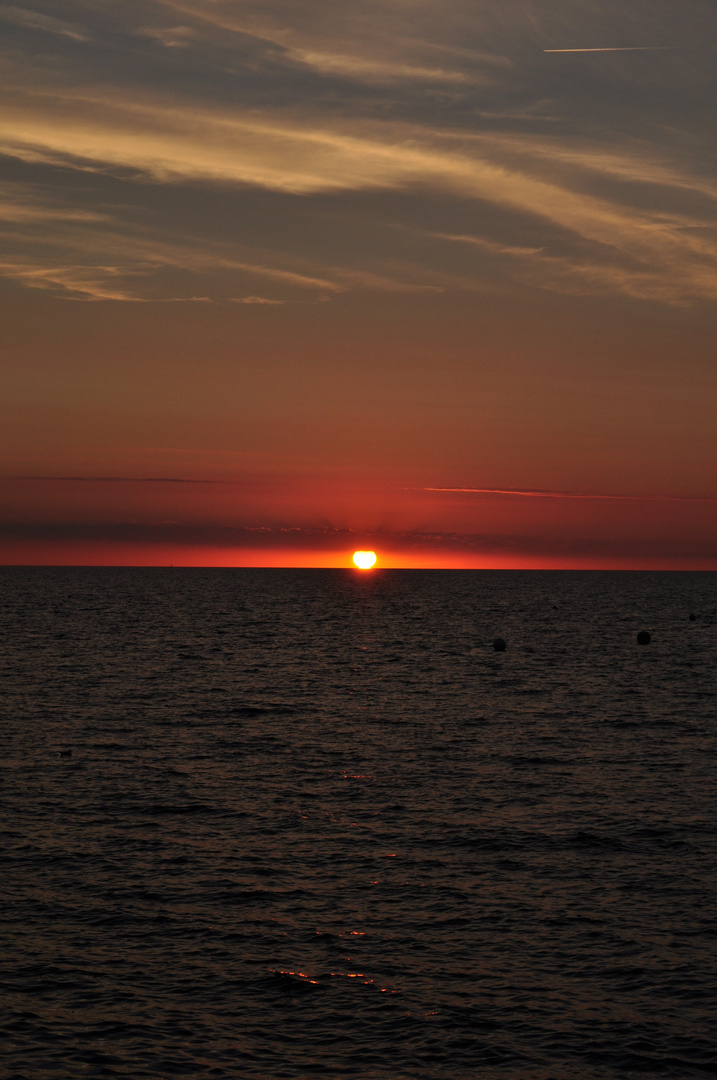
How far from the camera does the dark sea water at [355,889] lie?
1914cm

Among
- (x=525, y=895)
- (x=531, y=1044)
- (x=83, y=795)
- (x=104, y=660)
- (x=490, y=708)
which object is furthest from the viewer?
(x=104, y=660)

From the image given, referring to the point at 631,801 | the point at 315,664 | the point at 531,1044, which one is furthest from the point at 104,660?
the point at 531,1044

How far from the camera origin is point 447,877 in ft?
92.6

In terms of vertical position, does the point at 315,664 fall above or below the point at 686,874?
above

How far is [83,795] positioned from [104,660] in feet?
166

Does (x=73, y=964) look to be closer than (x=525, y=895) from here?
Yes

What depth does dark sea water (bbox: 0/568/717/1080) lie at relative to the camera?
1914cm

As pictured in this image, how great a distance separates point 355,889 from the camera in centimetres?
2708

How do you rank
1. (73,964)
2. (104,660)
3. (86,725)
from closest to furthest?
(73,964)
(86,725)
(104,660)

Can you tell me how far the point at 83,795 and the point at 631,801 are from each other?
20.1 metres

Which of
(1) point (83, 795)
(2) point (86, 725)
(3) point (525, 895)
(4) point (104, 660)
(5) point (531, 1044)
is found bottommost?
(5) point (531, 1044)

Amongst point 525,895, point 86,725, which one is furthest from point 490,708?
point 525,895

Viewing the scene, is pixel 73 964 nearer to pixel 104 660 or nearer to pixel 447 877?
pixel 447 877

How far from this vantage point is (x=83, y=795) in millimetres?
36875
